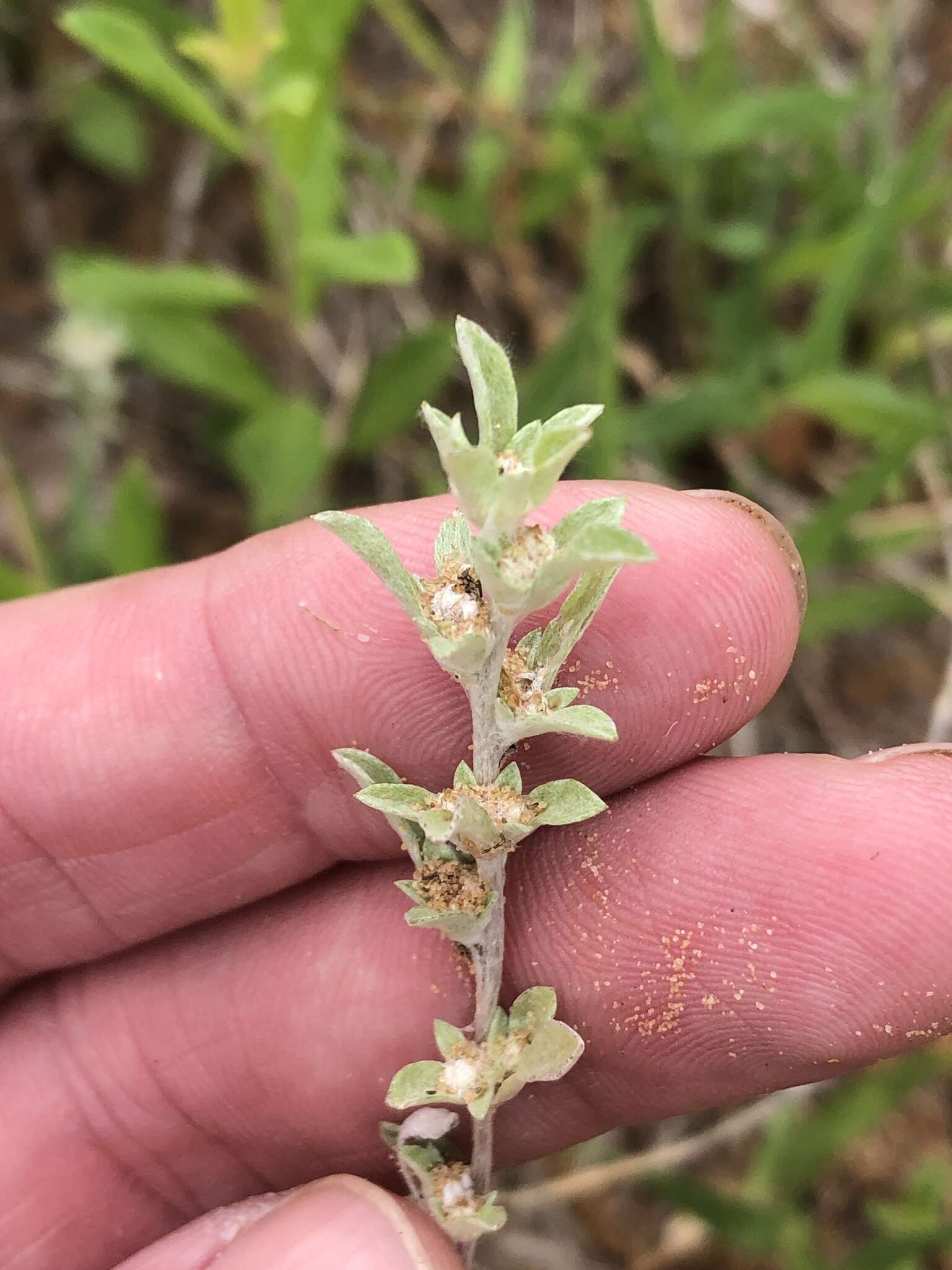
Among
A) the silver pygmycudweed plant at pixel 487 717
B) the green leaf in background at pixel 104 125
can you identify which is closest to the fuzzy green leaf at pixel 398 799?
the silver pygmycudweed plant at pixel 487 717

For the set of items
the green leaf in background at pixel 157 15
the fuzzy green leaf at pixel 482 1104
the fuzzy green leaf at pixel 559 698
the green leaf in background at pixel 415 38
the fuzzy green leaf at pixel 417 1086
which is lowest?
the fuzzy green leaf at pixel 482 1104

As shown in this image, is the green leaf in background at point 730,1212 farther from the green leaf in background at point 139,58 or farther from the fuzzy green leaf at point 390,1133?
the green leaf in background at point 139,58

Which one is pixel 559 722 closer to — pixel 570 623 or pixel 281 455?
pixel 570 623

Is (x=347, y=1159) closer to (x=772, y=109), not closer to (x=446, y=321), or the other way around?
(x=446, y=321)

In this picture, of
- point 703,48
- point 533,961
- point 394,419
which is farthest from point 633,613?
point 703,48

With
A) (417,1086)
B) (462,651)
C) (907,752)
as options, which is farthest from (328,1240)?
(907,752)

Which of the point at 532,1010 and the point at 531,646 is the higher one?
the point at 531,646
